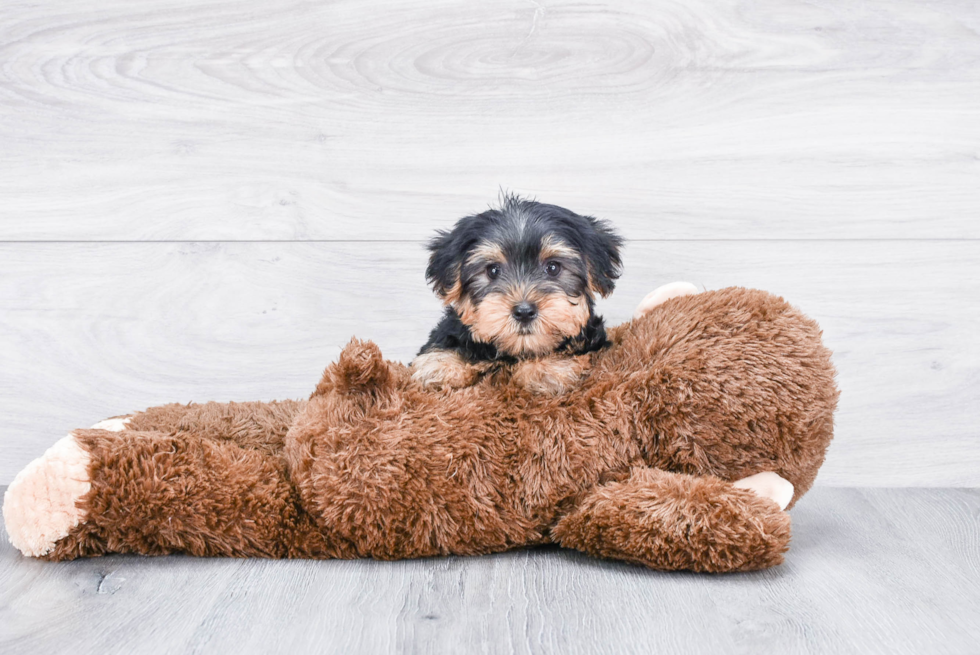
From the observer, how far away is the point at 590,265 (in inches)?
71.2

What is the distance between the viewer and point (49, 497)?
64.1 inches

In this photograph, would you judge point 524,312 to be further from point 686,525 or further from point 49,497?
point 49,497

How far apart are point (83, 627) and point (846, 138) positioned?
2.41m

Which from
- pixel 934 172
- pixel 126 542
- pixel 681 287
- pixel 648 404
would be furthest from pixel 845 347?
pixel 126 542

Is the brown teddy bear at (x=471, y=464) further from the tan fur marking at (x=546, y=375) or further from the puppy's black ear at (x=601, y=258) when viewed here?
the puppy's black ear at (x=601, y=258)

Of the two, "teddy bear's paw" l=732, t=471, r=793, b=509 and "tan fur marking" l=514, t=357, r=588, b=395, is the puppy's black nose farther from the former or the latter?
"teddy bear's paw" l=732, t=471, r=793, b=509

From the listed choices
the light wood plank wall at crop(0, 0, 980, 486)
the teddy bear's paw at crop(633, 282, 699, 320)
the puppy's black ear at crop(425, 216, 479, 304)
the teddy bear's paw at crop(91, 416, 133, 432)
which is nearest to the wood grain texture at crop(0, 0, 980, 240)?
the light wood plank wall at crop(0, 0, 980, 486)

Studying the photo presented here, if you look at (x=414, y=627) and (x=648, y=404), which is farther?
(x=648, y=404)

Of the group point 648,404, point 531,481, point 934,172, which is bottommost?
point 531,481

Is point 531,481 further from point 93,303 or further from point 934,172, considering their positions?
point 934,172

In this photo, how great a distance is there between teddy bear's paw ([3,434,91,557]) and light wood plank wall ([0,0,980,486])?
86 cm

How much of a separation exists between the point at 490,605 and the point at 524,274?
0.69 m

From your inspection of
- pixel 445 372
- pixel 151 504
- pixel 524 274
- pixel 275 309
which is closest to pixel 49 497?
pixel 151 504

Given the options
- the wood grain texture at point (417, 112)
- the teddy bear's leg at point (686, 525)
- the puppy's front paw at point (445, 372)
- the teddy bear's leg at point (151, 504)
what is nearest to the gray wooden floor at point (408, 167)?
the wood grain texture at point (417, 112)
